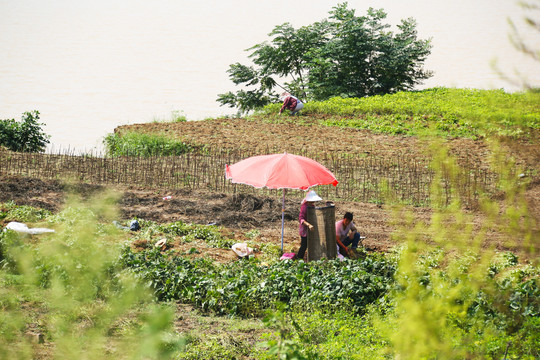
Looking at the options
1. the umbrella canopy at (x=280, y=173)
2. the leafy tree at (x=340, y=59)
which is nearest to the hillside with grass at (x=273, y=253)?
the umbrella canopy at (x=280, y=173)

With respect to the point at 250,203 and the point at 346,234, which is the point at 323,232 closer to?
the point at 346,234

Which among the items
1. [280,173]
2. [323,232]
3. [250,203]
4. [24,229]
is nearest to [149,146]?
[250,203]

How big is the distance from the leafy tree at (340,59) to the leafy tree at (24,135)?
13.0m

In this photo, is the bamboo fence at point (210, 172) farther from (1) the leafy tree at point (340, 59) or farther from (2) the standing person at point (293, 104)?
(1) the leafy tree at point (340, 59)

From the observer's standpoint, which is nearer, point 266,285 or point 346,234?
point 266,285

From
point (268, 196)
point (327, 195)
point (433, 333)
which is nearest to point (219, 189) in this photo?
point (268, 196)

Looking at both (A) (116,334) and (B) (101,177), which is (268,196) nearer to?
(B) (101,177)

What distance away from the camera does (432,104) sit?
21.6 metres

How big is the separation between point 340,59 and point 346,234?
74.1ft

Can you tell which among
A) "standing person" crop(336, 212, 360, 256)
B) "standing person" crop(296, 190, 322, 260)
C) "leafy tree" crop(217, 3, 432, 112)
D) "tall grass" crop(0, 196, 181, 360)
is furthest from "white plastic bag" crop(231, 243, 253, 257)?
"leafy tree" crop(217, 3, 432, 112)

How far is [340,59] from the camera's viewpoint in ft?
95.0

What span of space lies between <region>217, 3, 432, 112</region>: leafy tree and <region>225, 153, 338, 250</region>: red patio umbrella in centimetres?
2104

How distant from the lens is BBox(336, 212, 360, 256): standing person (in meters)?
7.83

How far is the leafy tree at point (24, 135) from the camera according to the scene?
18.3 m
